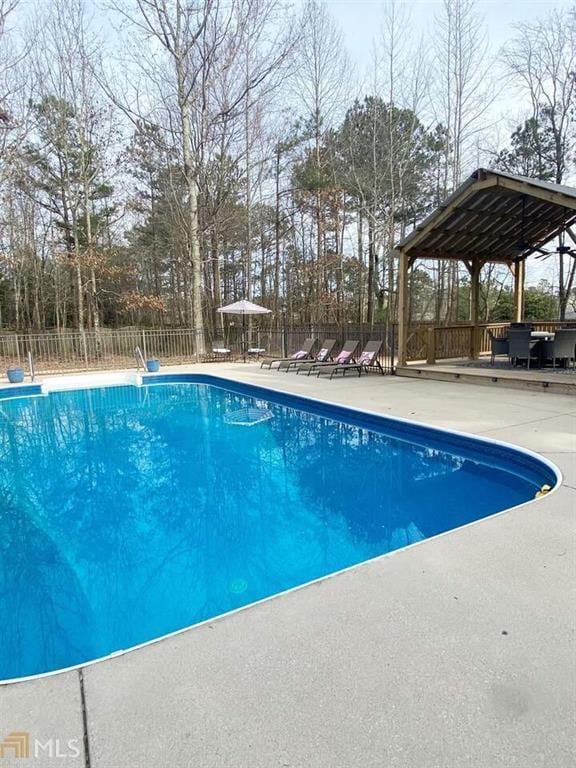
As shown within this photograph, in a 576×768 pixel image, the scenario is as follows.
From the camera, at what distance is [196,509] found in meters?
4.61

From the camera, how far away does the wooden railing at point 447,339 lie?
39.2 feet

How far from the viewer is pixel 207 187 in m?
16.8

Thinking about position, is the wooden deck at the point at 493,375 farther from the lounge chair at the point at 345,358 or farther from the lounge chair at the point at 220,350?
the lounge chair at the point at 220,350

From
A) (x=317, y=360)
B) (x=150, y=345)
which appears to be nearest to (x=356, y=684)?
(x=317, y=360)

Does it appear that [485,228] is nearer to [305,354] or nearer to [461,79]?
[305,354]

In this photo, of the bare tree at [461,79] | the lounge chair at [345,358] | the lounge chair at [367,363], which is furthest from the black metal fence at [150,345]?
the bare tree at [461,79]

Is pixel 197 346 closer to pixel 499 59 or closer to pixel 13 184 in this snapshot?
pixel 13 184

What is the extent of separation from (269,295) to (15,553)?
806 inches

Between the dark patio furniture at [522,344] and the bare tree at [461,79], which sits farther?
the bare tree at [461,79]

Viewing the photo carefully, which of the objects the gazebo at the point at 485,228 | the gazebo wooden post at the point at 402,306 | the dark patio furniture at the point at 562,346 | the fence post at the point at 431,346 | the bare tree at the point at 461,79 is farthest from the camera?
the bare tree at the point at 461,79

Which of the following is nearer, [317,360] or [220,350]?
[317,360]

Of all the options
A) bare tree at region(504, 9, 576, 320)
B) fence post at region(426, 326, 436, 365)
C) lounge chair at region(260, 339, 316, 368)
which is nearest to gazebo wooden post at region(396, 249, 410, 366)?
fence post at region(426, 326, 436, 365)

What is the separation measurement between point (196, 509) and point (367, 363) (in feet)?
25.8

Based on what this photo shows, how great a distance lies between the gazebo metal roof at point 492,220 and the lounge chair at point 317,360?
317 centimetres
